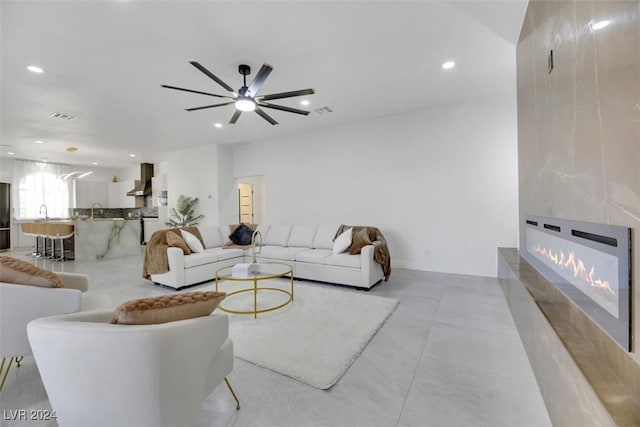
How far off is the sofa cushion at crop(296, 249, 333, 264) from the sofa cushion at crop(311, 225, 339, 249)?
0.23 m

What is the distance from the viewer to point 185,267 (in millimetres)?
3977

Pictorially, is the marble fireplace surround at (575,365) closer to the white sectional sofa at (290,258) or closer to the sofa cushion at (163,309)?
the sofa cushion at (163,309)

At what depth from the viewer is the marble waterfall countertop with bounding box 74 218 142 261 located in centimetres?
621

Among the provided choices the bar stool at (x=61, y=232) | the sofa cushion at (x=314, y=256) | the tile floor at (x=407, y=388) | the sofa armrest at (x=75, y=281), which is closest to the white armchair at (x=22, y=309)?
the tile floor at (x=407, y=388)

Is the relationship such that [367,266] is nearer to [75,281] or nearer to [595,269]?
[595,269]

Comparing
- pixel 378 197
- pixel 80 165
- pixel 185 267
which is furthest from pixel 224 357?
pixel 80 165

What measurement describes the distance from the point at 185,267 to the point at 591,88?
14.8 ft

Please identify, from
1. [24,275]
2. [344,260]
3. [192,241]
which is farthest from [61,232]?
[344,260]

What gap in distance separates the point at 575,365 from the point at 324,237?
3884mm

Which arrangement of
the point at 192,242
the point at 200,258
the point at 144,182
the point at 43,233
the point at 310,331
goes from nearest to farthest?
the point at 310,331 < the point at 200,258 < the point at 192,242 < the point at 43,233 < the point at 144,182

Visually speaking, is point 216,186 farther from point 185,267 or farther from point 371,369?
point 371,369

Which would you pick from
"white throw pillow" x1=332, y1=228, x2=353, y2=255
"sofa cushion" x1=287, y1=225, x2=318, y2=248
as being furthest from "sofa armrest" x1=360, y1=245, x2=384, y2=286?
"sofa cushion" x1=287, y1=225, x2=318, y2=248

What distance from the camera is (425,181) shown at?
16.0 ft

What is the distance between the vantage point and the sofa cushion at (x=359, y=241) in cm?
422
